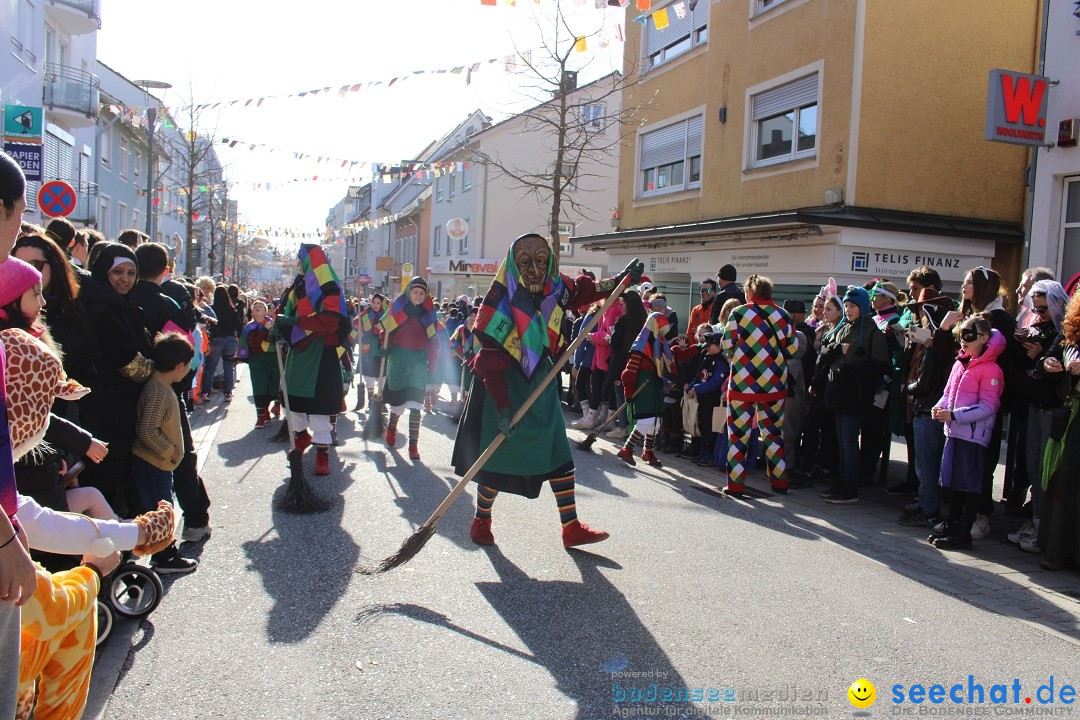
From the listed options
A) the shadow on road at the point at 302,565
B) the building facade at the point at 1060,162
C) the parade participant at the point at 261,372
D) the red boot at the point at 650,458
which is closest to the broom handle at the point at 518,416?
the shadow on road at the point at 302,565

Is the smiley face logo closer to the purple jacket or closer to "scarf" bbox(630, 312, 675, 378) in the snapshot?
the purple jacket

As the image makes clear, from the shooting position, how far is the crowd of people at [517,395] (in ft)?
7.47

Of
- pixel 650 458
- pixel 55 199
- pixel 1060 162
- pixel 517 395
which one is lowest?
pixel 650 458

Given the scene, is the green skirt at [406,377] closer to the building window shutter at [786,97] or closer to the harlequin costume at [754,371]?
the harlequin costume at [754,371]

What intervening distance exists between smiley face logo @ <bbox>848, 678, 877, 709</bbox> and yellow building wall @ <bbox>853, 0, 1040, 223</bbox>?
11.1m

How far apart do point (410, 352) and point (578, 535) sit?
3976mm

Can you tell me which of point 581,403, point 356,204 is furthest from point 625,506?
point 356,204

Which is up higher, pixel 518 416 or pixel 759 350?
pixel 759 350

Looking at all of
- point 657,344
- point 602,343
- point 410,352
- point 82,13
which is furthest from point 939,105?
point 82,13

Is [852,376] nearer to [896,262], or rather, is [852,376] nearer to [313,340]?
[313,340]

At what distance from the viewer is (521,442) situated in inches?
202

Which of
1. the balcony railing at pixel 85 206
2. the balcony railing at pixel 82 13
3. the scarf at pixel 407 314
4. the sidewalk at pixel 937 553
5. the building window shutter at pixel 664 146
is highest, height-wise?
the balcony railing at pixel 82 13

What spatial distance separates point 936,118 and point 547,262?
36.6 feet

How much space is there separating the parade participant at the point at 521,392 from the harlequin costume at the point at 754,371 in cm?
226
